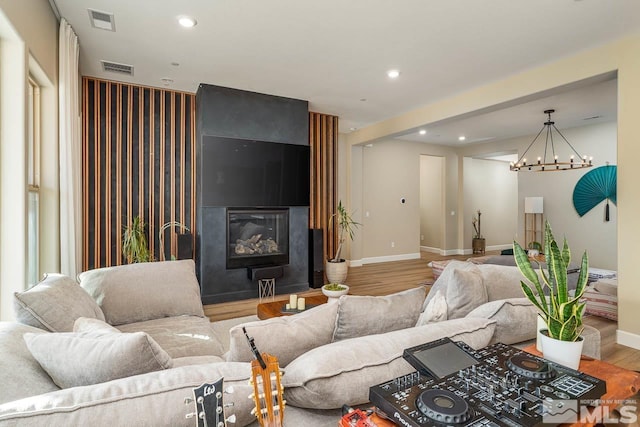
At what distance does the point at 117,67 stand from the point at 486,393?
457 centimetres

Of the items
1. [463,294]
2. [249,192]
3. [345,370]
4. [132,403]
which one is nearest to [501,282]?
[463,294]

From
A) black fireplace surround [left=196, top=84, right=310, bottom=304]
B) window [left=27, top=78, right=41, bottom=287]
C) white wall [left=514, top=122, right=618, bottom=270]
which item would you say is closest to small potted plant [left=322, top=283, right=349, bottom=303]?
black fireplace surround [left=196, top=84, right=310, bottom=304]

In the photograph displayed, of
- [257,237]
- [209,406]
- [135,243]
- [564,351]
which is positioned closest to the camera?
[209,406]

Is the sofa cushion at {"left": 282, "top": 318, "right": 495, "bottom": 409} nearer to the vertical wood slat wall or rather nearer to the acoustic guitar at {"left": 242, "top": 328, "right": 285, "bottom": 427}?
the acoustic guitar at {"left": 242, "top": 328, "right": 285, "bottom": 427}

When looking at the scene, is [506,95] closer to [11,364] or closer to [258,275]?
[258,275]

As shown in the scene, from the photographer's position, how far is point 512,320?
1.46m

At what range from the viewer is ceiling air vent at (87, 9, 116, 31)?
111 inches

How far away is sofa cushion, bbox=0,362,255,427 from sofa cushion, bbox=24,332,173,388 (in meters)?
0.12

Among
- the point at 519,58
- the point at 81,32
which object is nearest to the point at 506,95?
the point at 519,58

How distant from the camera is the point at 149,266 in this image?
2.76 meters

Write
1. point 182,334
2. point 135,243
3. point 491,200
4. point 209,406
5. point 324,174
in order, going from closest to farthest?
point 209,406
point 182,334
point 135,243
point 324,174
point 491,200

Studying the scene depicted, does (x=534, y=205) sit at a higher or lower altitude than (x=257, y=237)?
higher

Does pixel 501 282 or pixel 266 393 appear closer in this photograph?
pixel 266 393

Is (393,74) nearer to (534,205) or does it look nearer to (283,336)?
(283,336)
